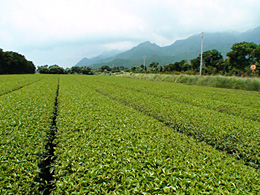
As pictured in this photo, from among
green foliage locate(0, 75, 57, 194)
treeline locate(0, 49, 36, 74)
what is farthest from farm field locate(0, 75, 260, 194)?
treeline locate(0, 49, 36, 74)

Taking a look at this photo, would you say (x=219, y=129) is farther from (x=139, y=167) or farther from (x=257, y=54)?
(x=257, y=54)

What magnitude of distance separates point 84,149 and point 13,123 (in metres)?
2.78

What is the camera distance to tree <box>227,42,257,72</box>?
48469mm

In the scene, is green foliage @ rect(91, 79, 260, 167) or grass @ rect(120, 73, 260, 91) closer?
green foliage @ rect(91, 79, 260, 167)

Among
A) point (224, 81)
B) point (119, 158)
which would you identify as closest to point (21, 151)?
point (119, 158)

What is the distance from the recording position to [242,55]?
49.4m

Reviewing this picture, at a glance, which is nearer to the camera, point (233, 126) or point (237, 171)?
point (237, 171)

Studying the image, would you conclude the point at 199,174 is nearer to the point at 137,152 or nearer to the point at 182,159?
the point at 182,159

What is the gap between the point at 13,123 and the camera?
15.7ft

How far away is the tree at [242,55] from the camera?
48.5 meters

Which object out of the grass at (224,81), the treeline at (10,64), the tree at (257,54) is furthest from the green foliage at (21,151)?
the treeline at (10,64)

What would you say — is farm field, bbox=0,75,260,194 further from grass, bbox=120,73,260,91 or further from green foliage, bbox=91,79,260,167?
grass, bbox=120,73,260,91

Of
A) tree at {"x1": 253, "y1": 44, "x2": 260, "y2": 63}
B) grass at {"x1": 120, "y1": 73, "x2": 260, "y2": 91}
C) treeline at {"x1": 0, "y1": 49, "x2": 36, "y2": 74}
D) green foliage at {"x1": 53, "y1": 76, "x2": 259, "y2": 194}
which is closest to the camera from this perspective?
green foliage at {"x1": 53, "y1": 76, "x2": 259, "y2": 194}

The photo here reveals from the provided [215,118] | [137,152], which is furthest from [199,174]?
[215,118]
